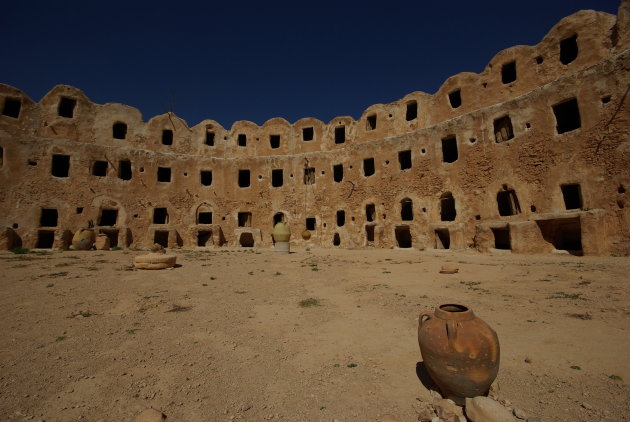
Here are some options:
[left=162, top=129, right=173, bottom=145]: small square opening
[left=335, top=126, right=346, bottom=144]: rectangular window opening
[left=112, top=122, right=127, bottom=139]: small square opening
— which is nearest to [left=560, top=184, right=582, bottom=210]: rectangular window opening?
[left=335, top=126, right=346, bottom=144]: rectangular window opening

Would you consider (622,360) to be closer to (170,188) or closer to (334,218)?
(334,218)

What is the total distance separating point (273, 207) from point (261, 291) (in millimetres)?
15724

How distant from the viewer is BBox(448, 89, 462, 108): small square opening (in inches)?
779

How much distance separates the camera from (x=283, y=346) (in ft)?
15.5

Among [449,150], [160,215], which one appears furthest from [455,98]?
[160,215]

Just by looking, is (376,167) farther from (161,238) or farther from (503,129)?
(161,238)

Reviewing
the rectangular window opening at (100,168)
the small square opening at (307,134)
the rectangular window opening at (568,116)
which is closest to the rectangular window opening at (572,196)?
the rectangular window opening at (568,116)

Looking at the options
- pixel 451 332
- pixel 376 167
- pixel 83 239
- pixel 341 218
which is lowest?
pixel 451 332

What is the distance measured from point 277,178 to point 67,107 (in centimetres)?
1610

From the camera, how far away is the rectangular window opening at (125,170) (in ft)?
72.6

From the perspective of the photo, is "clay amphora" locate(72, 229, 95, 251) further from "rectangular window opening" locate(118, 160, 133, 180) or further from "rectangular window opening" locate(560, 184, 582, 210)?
"rectangular window opening" locate(560, 184, 582, 210)

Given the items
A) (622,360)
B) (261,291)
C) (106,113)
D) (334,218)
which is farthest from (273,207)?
(622,360)

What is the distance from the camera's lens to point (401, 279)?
942 centimetres

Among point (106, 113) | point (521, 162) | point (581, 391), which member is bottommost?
point (581, 391)
